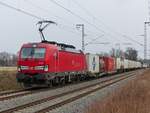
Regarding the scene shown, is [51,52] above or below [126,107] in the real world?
above

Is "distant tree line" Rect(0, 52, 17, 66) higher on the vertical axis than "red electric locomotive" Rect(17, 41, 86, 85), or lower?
higher

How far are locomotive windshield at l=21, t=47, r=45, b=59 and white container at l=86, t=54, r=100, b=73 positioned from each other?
52.1ft

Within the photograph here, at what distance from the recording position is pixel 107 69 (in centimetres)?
5881

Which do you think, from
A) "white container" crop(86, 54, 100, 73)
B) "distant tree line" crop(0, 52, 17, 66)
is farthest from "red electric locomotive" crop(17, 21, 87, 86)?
"distant tree line" crop(0, 52, 17, 66)

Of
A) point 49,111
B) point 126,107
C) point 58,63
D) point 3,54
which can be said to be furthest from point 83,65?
point 3,54

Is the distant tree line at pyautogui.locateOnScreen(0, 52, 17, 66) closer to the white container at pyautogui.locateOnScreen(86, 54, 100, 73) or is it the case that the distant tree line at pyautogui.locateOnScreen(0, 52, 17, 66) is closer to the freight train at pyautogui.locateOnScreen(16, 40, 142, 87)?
the white container at pyautogui.locateOnScreen(86, 54, 100, 73)

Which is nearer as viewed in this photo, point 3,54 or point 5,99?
point 5,99

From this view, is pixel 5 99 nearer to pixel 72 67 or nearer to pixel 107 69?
pixel 72 67

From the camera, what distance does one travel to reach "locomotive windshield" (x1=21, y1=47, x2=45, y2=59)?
89.1 ft

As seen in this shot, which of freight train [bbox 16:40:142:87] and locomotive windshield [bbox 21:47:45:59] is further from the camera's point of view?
locomotive windshield [bbox 21:47:45:59]

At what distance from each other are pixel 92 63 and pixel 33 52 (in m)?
19.0

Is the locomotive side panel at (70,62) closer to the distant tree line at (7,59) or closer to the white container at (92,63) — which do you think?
the white container at (92,63)

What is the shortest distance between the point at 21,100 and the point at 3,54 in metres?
116

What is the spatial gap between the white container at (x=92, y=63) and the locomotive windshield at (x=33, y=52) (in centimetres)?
1587
